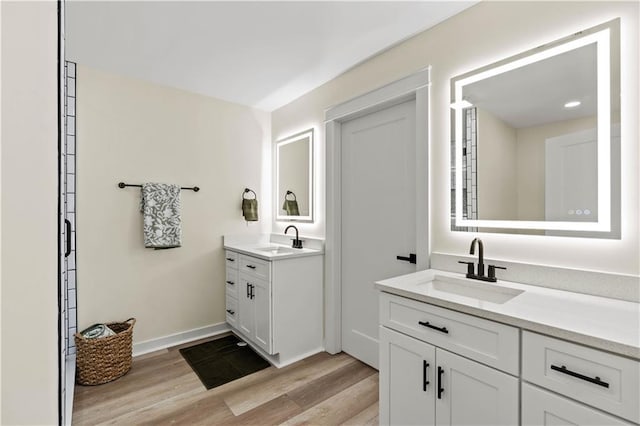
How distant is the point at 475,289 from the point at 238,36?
7.11 feet

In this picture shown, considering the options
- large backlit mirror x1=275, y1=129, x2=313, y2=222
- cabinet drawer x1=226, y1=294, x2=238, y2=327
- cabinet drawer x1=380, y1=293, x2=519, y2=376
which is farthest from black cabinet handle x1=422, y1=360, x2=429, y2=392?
cabinet drawer x1=226, y1=294, x2=238, y2=327

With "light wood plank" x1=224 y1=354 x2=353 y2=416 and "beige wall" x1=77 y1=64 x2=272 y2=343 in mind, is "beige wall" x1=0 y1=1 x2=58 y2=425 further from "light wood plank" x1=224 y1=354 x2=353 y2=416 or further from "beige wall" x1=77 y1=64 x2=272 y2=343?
"beige wall" x1=77 y1=64 x2=272 y2=343

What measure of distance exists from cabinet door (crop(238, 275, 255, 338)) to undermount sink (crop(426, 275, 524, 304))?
1614mm

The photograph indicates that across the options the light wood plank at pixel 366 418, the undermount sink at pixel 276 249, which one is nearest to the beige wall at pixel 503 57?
the light wood plank at pixel 366 418

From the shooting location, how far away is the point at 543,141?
1561mm

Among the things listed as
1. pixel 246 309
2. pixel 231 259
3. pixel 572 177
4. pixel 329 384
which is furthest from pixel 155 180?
pixel 572 177

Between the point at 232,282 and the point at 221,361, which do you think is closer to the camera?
the point at 221,361

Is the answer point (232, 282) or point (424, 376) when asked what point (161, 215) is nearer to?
point (232, 282)

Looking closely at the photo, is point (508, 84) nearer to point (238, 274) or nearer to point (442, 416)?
point (442, 416)

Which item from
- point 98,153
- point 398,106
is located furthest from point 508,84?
point 98,153

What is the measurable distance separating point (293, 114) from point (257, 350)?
2315 mm

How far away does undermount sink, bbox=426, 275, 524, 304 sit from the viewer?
59.9 inches

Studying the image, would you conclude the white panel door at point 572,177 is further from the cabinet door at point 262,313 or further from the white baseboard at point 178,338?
the white baseboard at point 178,338

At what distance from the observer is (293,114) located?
3.21 metres
